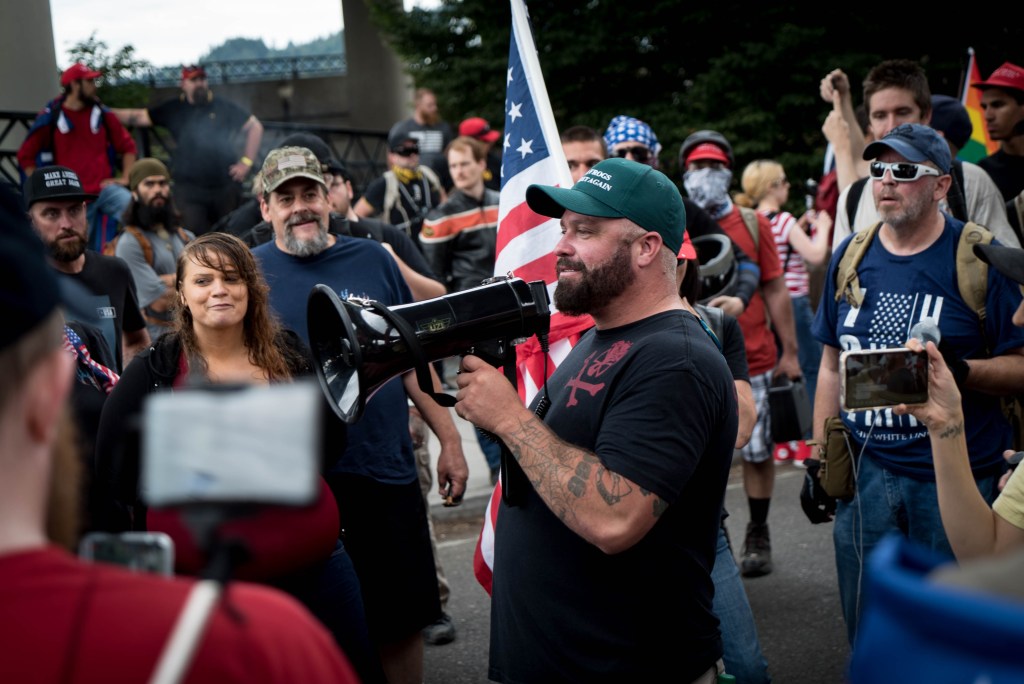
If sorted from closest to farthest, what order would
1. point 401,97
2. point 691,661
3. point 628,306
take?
1. point 691,661
2. point 628,306
3. point 401,97

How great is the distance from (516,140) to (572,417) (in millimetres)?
2101

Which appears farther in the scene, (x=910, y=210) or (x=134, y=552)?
(x=910, y=210)

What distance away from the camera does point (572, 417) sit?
2730 mm

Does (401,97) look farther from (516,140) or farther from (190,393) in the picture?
(190,393)

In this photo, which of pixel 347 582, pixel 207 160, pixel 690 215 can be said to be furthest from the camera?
pixel 207 160

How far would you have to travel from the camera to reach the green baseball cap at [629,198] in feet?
9.46

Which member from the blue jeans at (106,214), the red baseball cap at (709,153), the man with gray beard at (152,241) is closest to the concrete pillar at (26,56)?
the blue jeans at (106,214)

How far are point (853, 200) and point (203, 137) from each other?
22.3 feet

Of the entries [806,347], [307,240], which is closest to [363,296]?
[307,240]

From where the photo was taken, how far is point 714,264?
5375 mm

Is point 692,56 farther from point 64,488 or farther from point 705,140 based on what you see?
point 64,488

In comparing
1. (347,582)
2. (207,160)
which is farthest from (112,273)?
(207,160)

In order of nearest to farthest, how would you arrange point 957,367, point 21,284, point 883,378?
point 21,284 < point 883,378 < point 957,367

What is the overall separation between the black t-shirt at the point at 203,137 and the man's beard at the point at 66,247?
4902 mm
